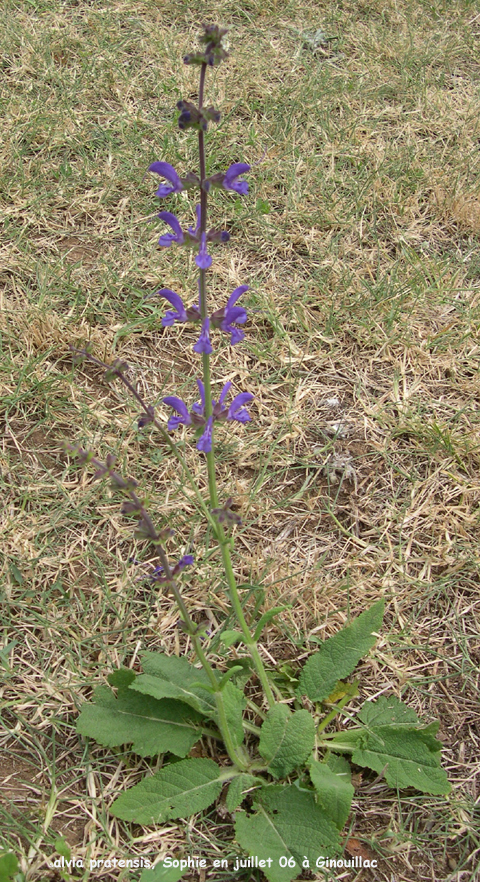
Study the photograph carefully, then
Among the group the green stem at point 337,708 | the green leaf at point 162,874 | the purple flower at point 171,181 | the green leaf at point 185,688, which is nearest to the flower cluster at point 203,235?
the purple flower at point 171,181

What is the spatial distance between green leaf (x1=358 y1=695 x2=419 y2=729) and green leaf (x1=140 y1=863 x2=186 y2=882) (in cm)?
70

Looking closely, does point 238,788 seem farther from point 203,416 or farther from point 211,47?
point 211,47

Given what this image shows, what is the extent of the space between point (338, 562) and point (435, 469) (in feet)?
2.03

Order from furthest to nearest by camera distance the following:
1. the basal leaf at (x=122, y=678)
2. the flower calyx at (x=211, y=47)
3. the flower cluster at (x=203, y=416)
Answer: the basal leaf at (x=122, y=678)
the flower cluster at (x=203, y=416)
the flower calyx at (x=211, y=47)

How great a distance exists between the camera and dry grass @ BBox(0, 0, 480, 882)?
86.4 inches

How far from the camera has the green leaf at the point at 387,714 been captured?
2133 millimetres

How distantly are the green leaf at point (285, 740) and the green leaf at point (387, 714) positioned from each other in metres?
0.26

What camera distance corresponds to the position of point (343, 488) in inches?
110

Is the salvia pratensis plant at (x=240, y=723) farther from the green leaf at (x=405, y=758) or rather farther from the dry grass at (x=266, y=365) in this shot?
the dry grass at (x=266, y=365)

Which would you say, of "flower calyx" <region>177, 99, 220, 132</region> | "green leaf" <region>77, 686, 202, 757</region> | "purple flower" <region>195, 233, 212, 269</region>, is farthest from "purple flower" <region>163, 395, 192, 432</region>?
"green leaf" <region>77, 686, 202, 757</region>

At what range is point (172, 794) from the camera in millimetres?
1933

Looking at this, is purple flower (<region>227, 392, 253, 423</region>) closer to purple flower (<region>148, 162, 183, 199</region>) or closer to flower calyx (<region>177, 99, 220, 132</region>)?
purple flower (<region>148, 162, 183, 199</region>)

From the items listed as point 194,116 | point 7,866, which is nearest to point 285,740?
point 7,866

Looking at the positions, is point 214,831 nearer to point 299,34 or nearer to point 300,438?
point 300,438
